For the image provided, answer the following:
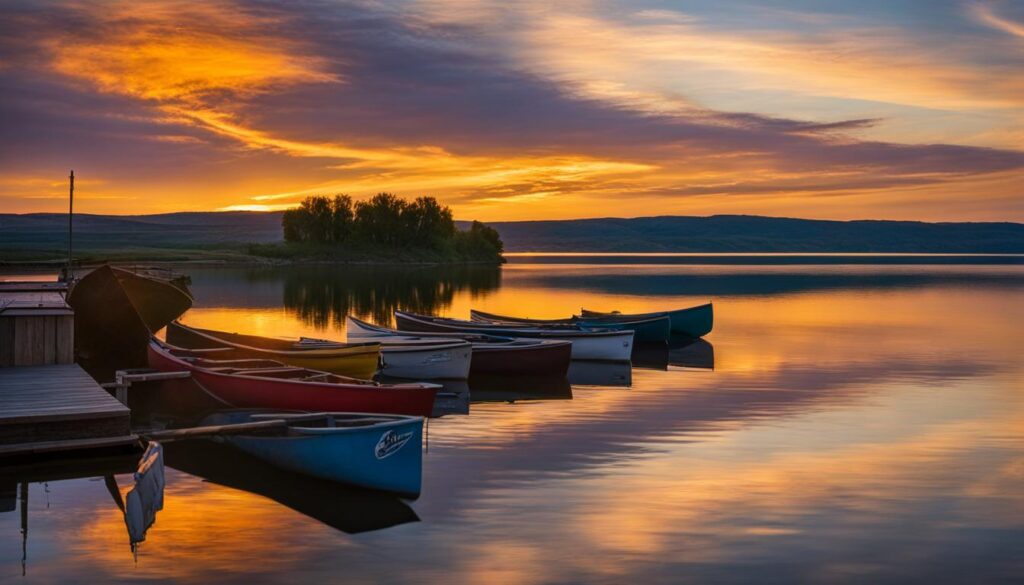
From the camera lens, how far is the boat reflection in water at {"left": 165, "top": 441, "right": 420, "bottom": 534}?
13578mm

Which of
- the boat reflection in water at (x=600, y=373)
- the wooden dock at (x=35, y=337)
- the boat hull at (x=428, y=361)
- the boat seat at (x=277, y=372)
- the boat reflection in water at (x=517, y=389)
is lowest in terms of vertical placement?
the boat reflection in water at (x=517, y=389)

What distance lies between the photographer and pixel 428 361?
2706cm

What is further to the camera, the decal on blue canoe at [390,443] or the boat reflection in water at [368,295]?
the boat reflection in water at [368,295]

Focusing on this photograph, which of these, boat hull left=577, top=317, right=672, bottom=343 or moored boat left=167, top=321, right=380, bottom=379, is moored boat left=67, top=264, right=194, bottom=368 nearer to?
moored boat left=167, top=321, right=380, bottom=379

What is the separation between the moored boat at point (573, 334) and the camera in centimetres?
3234

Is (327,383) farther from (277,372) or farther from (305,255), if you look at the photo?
(305,255)

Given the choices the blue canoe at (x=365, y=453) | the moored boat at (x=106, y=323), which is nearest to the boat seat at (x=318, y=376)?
the blue canoe at (x=365, y=453)

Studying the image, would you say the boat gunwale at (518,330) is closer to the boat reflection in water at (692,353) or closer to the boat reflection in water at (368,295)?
the boat reflection in water at (692,353)

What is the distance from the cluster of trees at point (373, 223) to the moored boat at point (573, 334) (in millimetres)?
124019

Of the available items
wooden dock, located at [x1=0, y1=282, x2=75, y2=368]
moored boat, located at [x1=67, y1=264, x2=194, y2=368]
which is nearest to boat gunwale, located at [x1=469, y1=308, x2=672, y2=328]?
moored boat, located at [x1=67, y1=264, x2=194, y2=368]

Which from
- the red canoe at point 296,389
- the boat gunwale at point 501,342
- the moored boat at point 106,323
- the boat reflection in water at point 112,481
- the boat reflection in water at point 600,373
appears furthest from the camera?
the boat gunwale at point 501,342

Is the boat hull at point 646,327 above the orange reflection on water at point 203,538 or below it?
above

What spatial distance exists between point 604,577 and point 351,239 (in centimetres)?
14924

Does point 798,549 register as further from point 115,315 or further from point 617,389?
point 115,315
